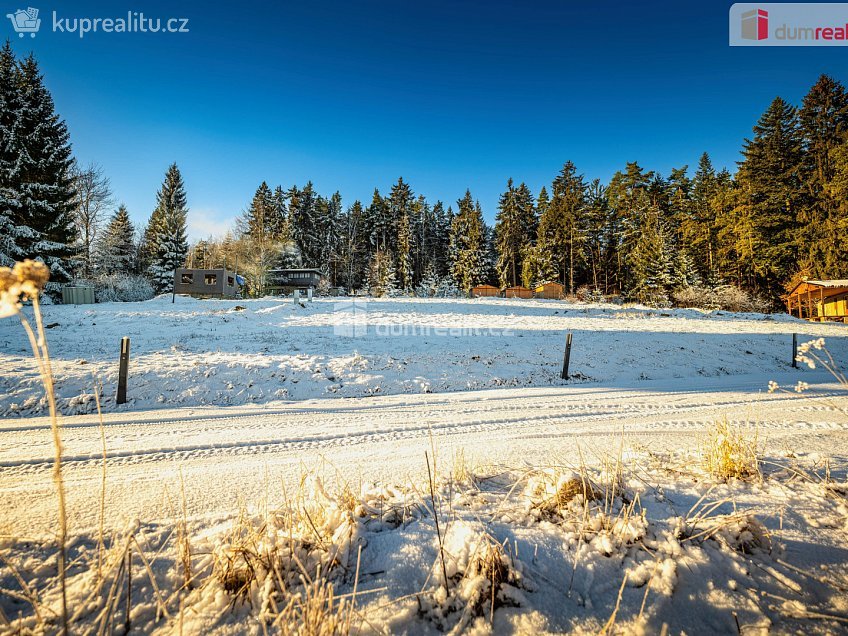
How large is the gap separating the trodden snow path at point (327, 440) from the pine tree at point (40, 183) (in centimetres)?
2297

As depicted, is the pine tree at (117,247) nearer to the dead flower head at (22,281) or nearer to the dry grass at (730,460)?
the dead flower head at (22,281)

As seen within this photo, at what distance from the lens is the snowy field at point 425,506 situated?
127 centimetres

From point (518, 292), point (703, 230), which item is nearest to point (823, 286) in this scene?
point (703, 230)

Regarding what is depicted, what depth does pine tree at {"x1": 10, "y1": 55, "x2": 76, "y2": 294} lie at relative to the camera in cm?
1944

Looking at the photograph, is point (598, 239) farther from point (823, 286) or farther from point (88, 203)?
point (88, 203)

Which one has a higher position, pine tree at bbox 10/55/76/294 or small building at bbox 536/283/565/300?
pine tree at bbox 10/55/76/294

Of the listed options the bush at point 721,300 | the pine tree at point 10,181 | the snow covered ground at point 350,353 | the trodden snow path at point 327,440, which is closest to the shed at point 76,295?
the pine tree at point 10,181

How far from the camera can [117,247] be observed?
37031mm

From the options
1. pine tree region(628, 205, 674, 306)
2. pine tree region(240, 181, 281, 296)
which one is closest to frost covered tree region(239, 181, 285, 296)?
pine tree region(240, 181, 281, 296)

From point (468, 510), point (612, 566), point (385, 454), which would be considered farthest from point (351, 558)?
point (385, 454)

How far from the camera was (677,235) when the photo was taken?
4309cm

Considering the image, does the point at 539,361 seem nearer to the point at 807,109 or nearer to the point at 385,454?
the point at 385,454

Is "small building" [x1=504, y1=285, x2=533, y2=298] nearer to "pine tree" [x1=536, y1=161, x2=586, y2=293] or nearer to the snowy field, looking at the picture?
"pine tree" [x1=536, y1=161, x2=586, y2=293]

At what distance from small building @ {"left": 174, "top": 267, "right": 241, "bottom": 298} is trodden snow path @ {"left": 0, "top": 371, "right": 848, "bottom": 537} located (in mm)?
28768
